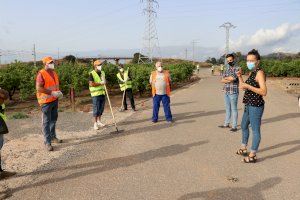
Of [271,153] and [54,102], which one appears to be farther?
[54,102]

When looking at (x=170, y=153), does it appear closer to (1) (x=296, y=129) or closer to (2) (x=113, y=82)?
(1) (x=296, y=129)

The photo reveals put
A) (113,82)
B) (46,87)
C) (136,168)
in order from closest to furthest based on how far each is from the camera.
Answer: (136,168) → (46,87) → (113,82)

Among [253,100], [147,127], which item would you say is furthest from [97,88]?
[253,100]

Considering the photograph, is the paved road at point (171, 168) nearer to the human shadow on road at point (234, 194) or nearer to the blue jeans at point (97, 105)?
the human shadow on road at point (234, 194)

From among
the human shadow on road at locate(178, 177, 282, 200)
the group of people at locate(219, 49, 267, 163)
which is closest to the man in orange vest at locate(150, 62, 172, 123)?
the group of people at locate(219, 49, 267, 163)

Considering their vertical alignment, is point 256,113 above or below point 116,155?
above

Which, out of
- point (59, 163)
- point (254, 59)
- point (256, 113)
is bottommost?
point (59, 163)

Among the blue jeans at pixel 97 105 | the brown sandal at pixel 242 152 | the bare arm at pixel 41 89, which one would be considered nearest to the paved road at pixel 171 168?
the brown sandal at pixel 242 152

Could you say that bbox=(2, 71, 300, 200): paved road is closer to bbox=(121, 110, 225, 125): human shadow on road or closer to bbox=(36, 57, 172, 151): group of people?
bbox=(36, 57, 172, 151): group of people

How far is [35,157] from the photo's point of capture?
7207 millimetres

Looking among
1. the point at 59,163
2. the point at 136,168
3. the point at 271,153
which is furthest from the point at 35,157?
the point at 271,153

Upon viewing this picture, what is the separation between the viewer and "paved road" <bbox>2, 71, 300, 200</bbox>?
5258 mm

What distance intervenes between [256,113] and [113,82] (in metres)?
17.7

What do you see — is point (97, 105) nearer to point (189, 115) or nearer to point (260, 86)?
point (189, 115)
